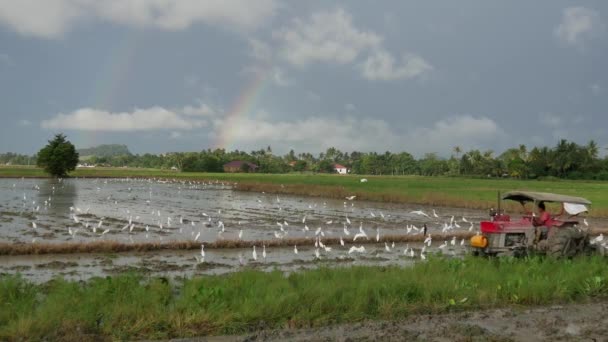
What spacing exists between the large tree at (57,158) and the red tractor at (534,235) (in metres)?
89.4

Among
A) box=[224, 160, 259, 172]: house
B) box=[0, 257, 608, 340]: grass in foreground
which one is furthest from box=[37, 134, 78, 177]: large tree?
box=[0, 257, 608, 340]: grass in foreground

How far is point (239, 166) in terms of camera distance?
155375 mm

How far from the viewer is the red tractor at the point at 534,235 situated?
1288 cm

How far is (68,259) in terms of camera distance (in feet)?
50.5

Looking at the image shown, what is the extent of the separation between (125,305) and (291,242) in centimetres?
1194

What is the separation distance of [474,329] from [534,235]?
6042 millimetres

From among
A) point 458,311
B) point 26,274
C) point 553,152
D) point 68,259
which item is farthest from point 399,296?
point 553,152

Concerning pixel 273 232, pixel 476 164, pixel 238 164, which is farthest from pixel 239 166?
pixel 273 232

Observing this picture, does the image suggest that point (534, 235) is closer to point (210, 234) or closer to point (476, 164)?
point (210, 234)

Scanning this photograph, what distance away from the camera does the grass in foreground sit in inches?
301

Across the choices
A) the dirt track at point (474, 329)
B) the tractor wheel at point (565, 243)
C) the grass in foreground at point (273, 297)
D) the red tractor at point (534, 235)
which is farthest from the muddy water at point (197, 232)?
the dirt track at point (474, 329)

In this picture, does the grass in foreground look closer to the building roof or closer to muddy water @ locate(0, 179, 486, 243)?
muddy water @ locate(0, 179, 486, 243)

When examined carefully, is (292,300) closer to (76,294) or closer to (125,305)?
(125,305)

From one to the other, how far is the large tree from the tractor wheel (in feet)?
296
